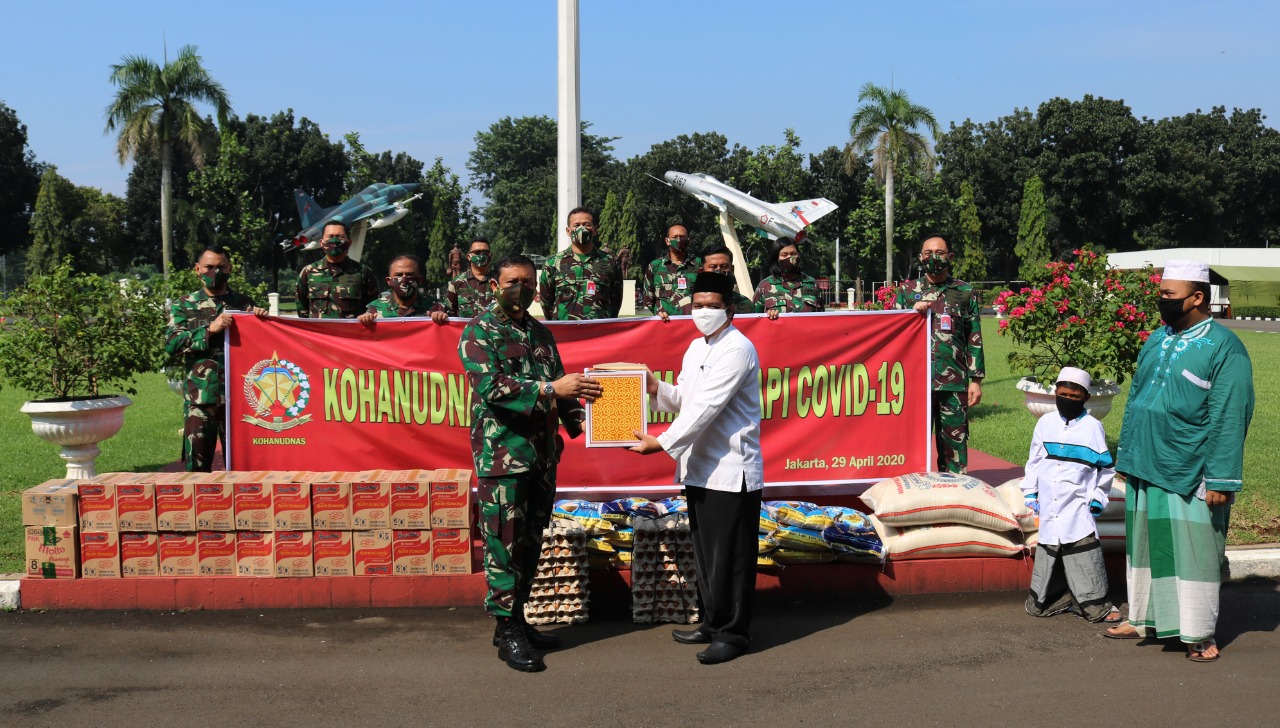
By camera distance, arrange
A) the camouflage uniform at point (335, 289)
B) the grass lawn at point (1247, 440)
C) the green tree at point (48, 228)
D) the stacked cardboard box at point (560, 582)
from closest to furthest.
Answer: the stacked cardboard box at point (560, 582) → the grass lawn at point (1247, 440) → the camouflage uniform at point (335, 289) → the green tree at point (48, 228)

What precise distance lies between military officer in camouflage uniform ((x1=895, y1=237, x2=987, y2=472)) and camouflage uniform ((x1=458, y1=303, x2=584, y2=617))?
11.8ft

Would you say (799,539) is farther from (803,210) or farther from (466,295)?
(803,210)

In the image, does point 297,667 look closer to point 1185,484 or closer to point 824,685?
point 824,685

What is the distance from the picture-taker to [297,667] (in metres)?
4.79

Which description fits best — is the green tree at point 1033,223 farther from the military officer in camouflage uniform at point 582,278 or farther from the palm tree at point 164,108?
the military officer in camouflage uniform at point 582,278

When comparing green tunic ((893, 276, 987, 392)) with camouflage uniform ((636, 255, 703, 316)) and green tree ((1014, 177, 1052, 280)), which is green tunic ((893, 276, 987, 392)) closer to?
camouflage uniform ((636, 255, 703, 316))

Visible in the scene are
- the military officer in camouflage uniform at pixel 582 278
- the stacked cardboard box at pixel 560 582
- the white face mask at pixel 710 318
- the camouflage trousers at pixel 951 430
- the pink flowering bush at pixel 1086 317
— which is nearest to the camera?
the white face mask at pixel 710 318

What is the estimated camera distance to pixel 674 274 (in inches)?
333

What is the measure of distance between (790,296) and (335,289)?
3506mm

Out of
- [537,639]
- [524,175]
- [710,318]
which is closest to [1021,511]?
[710,318]

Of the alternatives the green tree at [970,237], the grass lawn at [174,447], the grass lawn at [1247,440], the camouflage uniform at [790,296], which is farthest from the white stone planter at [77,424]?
the green tree at [970,237]

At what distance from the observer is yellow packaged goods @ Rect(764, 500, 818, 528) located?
230 inches

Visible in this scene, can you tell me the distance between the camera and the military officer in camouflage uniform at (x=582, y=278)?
769 cm

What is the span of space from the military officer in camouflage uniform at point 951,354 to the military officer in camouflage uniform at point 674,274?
1830 millimetres
